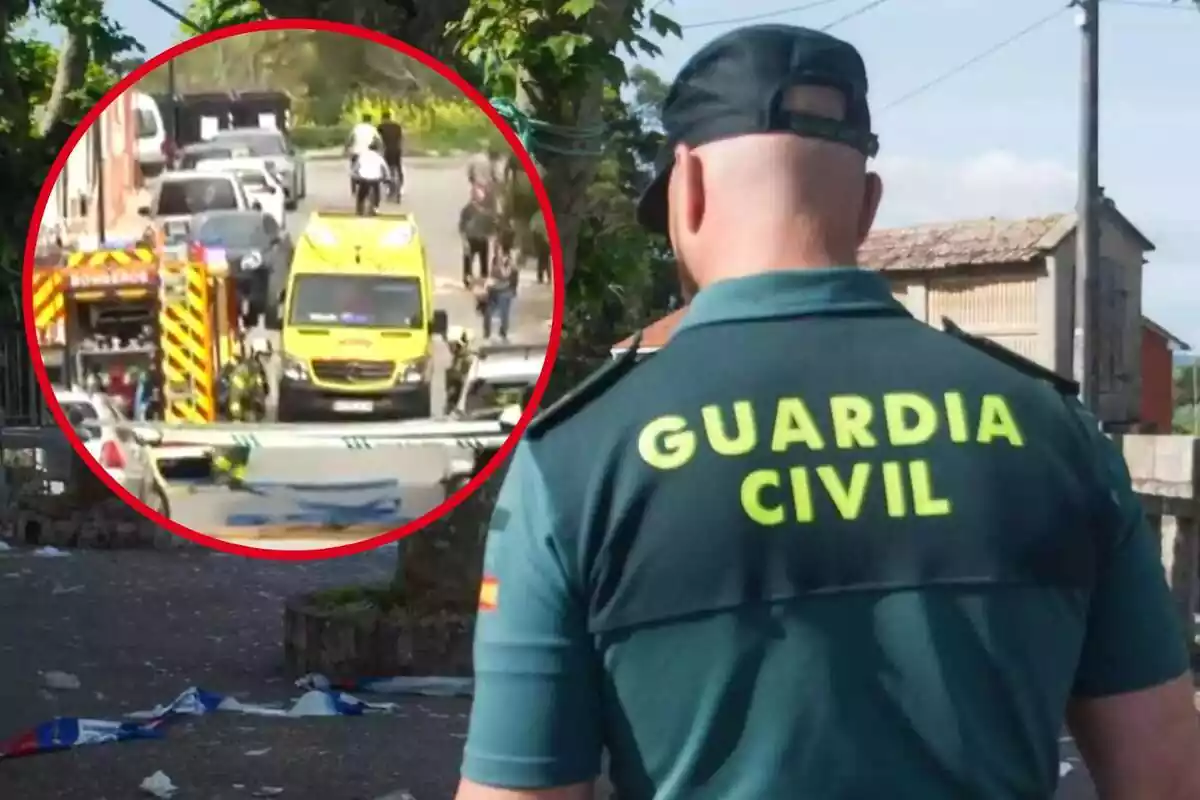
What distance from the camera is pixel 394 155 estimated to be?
2406mm

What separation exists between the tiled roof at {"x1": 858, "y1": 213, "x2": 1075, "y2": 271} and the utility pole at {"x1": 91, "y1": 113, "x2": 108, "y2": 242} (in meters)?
23.7

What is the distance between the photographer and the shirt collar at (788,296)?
159cm

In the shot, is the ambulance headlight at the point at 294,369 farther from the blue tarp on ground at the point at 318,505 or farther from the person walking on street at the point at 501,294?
the person walking on street at the point at 501,294

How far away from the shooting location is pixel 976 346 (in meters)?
1.64

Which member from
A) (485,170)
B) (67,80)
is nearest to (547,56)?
(485,170)

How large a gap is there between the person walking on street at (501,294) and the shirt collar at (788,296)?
0.83 meters

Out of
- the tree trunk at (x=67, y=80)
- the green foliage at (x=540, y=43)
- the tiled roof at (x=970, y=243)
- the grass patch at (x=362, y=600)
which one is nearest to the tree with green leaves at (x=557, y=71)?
the green foliage at (x=540, y=43)

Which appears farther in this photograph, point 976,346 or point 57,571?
point 57,571

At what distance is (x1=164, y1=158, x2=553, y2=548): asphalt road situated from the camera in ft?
7.68

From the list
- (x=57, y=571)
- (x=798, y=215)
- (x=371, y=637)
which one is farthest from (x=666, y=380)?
(x=57, y=571)

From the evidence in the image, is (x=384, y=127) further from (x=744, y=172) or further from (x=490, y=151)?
(x=744, y=172)

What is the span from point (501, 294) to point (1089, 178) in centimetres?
1569

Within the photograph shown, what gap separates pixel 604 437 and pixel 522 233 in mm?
970

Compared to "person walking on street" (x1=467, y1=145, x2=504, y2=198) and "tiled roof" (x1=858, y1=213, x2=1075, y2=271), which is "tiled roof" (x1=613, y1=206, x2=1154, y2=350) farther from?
"person walking on street" (x1=467, y1=145, x2=504, y2=198)
